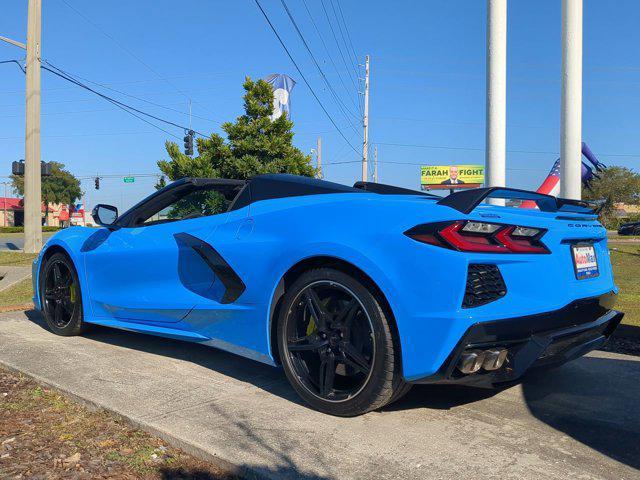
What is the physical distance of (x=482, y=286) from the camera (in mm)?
2582

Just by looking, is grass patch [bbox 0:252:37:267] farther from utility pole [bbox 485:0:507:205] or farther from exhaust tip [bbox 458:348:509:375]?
exhaust tip [bbox 458:348:509:375]

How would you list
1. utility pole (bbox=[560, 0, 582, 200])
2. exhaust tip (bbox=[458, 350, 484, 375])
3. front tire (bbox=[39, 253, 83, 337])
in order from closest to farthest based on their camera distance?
exhaust tip (bbox=[458, 350, 484, 375]), front tire (bbox=[39, 253, 83, 337]), utility pole (bbox=[560, 0, 582, 200])

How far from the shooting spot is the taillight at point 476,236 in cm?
261

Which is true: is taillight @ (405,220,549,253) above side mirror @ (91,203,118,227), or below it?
below

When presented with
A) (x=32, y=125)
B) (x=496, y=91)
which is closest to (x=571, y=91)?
(x=496, y=91)

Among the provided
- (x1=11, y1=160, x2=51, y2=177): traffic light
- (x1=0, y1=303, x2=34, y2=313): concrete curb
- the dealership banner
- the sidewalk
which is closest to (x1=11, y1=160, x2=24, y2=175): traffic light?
(x1=11, y1=160, x2=51, y2=177): traffic light

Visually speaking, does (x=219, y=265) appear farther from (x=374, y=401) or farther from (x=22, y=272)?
(x=22, y=272)

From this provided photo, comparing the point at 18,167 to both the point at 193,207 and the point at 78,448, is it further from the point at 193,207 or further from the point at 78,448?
the point at 78,448

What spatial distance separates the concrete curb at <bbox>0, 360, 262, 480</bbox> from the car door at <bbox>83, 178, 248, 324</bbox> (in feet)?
2.71

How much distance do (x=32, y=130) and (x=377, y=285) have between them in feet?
56.4

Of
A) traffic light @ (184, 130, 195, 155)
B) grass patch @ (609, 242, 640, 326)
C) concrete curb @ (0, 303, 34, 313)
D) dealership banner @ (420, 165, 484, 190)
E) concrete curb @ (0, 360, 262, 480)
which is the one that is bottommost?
concrete curb @ (0, 360, 262, 480)

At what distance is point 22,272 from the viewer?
1066 cm

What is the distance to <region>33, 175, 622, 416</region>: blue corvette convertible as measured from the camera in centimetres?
260

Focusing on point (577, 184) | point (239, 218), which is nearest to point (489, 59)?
point (577, 184)
